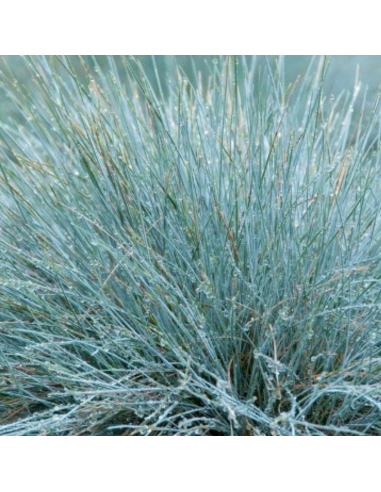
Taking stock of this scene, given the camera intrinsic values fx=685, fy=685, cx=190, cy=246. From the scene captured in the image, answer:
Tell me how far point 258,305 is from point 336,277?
0.26 m

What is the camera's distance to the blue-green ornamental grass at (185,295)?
6.27 feet

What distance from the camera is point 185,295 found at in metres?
2.17

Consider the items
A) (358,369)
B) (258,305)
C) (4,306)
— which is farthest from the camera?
(4,306)

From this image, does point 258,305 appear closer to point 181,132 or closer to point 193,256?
point 193,256

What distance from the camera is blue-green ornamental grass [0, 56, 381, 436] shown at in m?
1.91

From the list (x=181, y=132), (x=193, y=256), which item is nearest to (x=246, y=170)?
(x=181, y=132)

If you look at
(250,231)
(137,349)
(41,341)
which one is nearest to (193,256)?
(250,231)

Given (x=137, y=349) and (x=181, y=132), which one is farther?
(x=181, y=132)

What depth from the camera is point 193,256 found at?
2.17 meters

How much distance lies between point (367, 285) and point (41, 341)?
3.41 feet

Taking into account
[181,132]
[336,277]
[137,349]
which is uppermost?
[181,132]

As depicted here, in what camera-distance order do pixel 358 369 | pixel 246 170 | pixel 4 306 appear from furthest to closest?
1. pixel 246 170
2. pixel 4 306
3. pixel 358 369

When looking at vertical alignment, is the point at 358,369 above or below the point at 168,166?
below

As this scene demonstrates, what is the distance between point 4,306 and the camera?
87.7 inches
